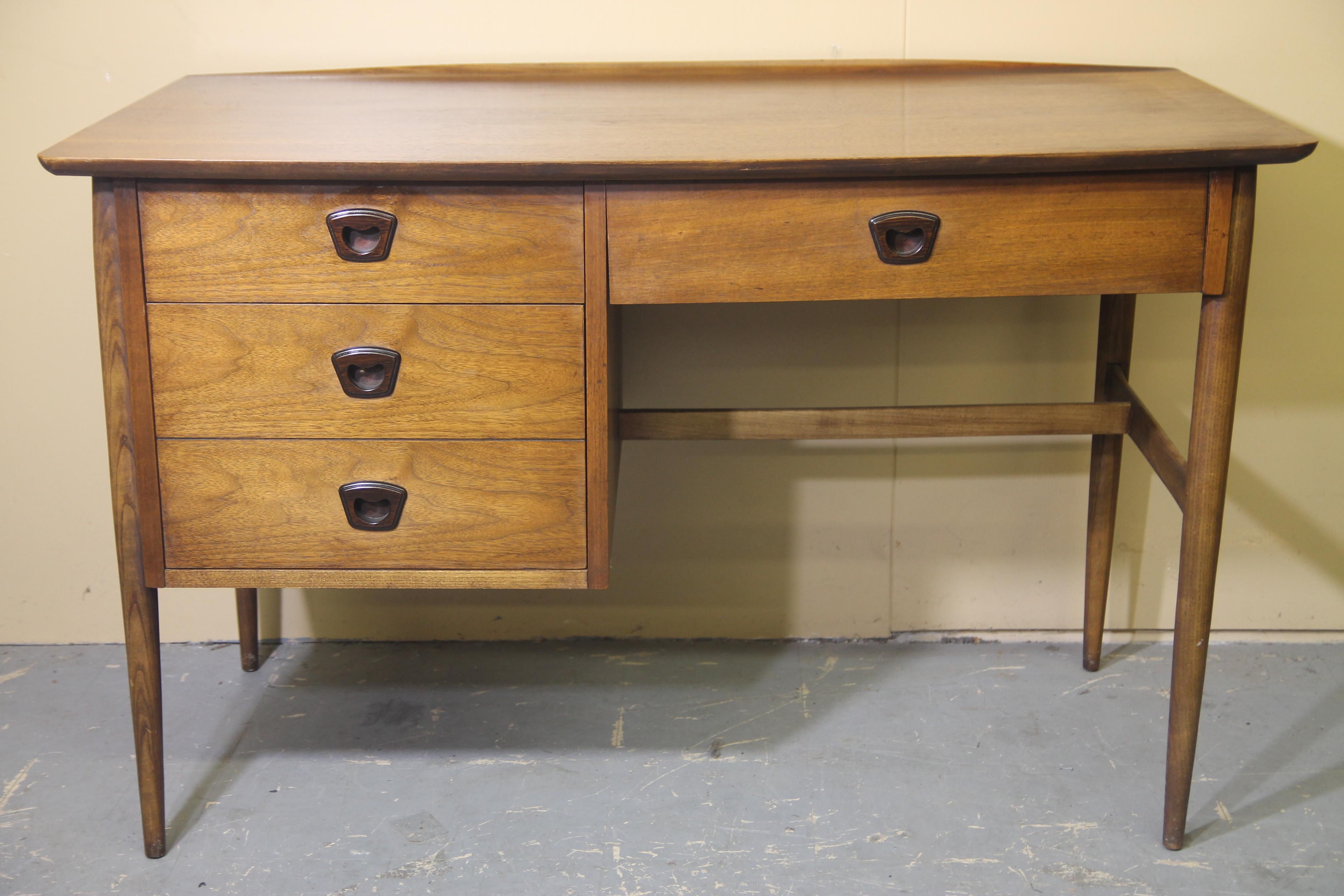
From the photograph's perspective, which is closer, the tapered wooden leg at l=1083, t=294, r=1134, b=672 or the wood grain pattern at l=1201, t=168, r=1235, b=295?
the wood grain pattern at l=1201, t=168, r=1235, b=295

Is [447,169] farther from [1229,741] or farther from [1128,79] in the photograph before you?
[1229,741]

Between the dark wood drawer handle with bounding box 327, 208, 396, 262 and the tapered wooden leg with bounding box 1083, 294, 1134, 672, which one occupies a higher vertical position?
the dark wood drawer handle with bounding box 327, 208, 396, 262

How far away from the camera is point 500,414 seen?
156 centimetres

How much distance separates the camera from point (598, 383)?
1554 millimetres

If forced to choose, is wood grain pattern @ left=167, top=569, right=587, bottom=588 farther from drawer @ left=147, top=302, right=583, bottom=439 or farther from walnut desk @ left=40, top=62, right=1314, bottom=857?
drawer @ left=147, top=302, right=583, bottom=439

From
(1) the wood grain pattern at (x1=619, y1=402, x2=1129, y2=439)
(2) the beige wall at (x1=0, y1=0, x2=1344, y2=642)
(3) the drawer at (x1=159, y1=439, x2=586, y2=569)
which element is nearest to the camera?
(3) the drawer at (x1=159, y1=439, x2=586, y2=569)

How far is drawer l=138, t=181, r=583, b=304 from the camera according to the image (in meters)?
1.48

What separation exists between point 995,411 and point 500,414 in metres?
0.86

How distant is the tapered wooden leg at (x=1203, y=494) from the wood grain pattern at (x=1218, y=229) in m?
0.01

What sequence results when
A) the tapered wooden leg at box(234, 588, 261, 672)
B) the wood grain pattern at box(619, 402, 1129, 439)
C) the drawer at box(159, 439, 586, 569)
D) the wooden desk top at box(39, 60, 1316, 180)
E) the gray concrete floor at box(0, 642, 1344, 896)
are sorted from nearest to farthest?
the wooden desk top at box(39, 60, 1316, 180) → the drawer at box(159, 439, 586, 569) → the gray concrete floor at box(0, 642, 1344, 896) → the wood grain pattern at box(619, 402, 1129, 439) → the tapered wooden leg at box(234, 588, 261, 672)

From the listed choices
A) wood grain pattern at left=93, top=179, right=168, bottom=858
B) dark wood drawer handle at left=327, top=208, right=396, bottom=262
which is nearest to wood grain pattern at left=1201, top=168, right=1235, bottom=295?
dark wood drawer handle at left=327, top=208, right=396, bottom=262

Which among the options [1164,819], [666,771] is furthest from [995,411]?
[666,771]

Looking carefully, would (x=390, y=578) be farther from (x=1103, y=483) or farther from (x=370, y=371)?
(x=1103, y=483)

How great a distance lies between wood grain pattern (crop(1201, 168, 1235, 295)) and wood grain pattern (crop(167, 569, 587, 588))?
3.07 feet
